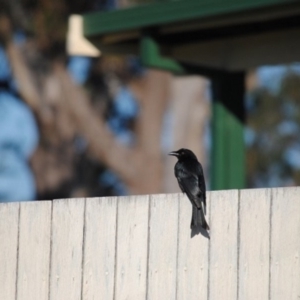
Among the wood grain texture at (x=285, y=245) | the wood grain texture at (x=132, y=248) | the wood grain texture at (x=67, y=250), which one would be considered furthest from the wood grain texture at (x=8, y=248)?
the wood grain texture at (x=285, y=245)

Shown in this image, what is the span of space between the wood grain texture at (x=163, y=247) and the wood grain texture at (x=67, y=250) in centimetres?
47

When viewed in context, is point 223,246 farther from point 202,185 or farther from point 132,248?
point 202,185

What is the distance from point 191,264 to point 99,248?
0.60 meters

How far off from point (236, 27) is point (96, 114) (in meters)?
11.9

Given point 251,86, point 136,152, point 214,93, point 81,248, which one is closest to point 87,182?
point 136,152

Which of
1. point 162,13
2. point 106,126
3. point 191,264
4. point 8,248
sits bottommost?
point 191,264

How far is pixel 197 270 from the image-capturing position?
4.71 meters

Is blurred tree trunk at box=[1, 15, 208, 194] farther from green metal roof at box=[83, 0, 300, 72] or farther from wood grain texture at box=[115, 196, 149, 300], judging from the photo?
wood grain texture at box=[115, 196, 149, 300]

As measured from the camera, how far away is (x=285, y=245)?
4.43 metres

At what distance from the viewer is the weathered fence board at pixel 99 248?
5.09 meters

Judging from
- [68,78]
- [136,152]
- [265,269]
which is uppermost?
[68,78]

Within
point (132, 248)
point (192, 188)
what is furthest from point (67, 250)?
point (192, 188)

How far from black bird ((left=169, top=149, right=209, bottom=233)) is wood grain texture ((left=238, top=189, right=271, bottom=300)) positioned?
0.71 ft

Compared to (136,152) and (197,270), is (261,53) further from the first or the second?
(136,152)
